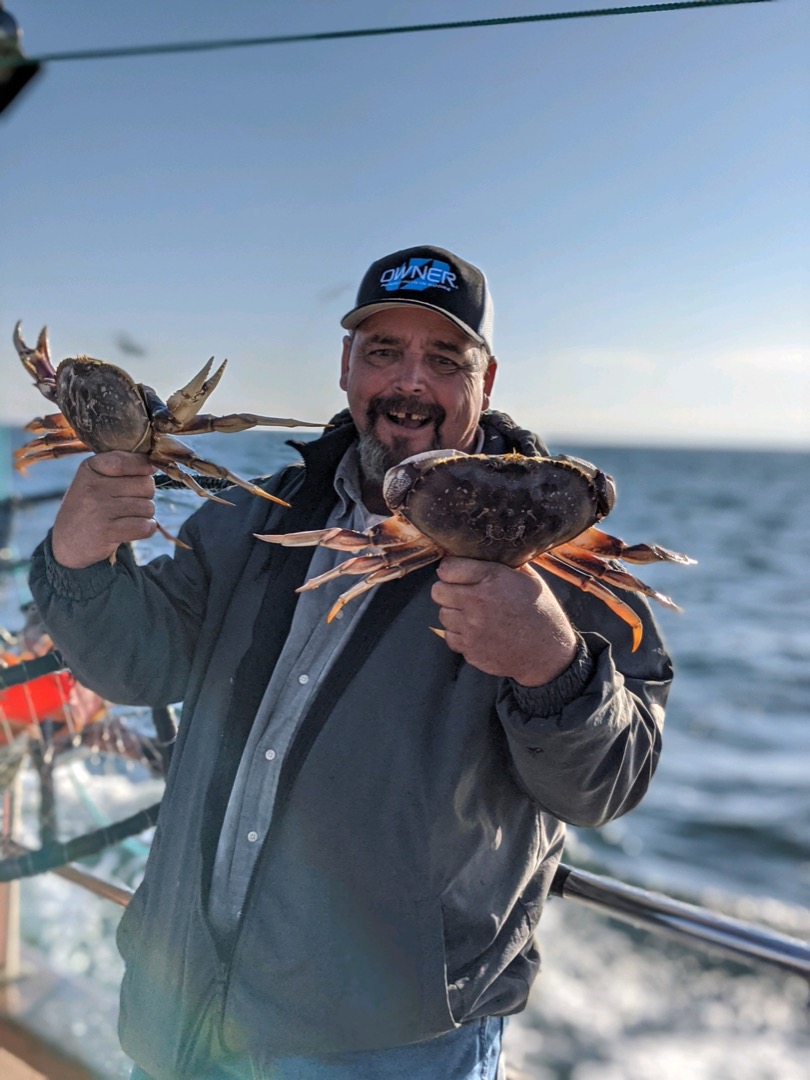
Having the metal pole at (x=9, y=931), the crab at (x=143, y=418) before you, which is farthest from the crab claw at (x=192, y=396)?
the metal pole at (x=9, y=931)

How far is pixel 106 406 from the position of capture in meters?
1.64

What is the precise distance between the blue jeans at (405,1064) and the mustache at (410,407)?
1300mm

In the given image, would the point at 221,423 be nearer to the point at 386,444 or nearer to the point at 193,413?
the point at 193,413

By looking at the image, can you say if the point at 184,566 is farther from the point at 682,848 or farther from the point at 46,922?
the point at 682,848

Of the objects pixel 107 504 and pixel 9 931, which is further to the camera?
pixel 9 931

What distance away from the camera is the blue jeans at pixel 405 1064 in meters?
1.62

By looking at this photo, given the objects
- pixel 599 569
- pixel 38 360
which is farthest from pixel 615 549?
pixel 38 360

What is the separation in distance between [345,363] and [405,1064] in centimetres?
165

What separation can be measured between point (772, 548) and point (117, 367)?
107ft

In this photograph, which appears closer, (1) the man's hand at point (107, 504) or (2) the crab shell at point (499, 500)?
(2) the crab shell at point (499, 500)

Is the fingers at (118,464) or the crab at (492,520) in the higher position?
the fingers at (118,464)

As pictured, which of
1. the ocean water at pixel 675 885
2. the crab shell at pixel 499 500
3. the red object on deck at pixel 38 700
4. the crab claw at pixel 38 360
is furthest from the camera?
the ocean water at pixel 675 885

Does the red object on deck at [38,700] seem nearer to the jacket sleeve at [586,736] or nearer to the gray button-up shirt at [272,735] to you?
the gray button-up shirt at [272,735]

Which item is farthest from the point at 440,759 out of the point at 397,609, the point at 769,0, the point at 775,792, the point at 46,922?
the point at 775,792
